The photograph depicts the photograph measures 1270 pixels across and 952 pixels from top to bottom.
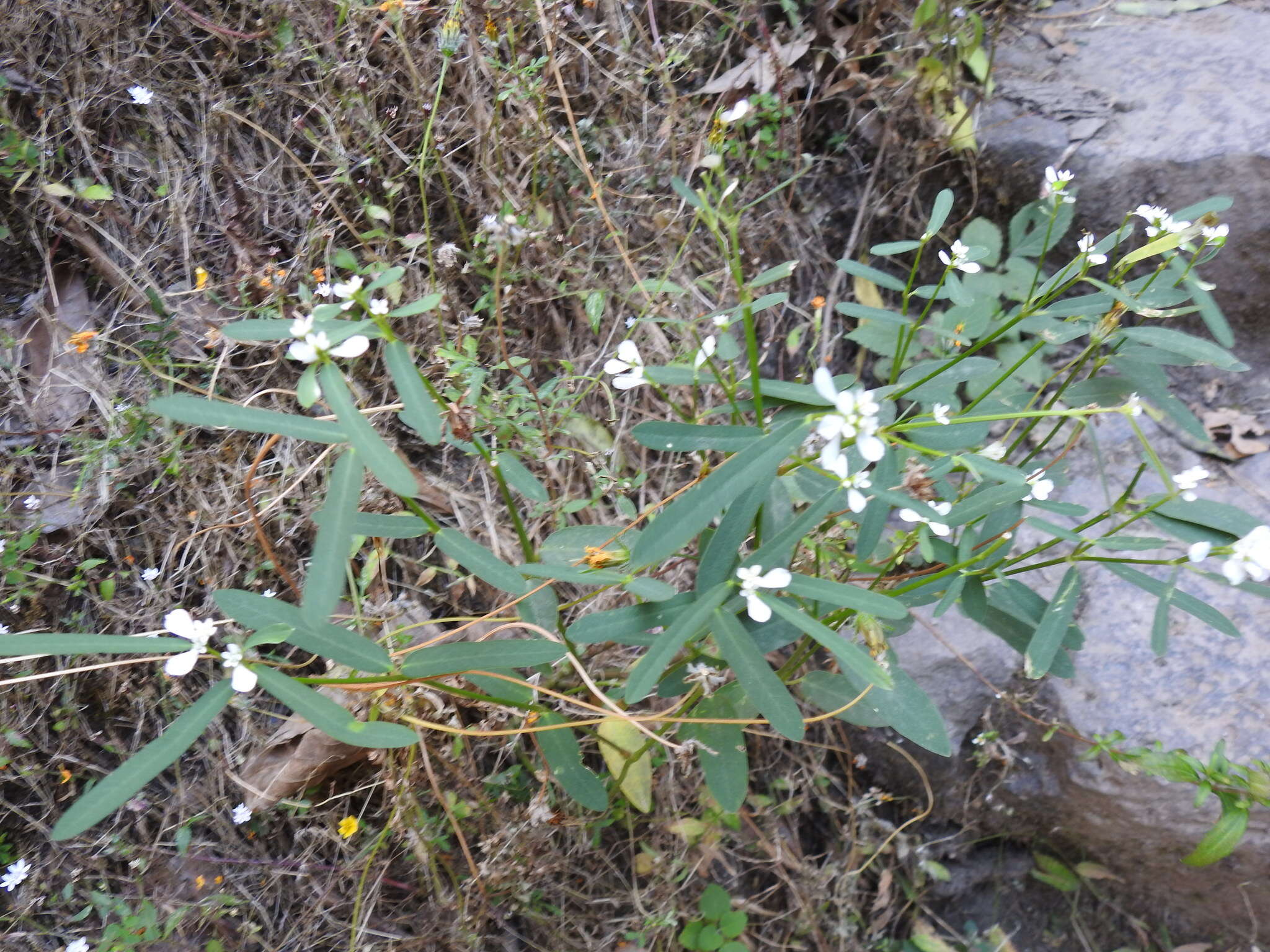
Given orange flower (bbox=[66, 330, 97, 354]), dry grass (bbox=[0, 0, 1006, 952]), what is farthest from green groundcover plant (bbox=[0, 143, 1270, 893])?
orange flower (bbox=[66, 330, 97, 354])

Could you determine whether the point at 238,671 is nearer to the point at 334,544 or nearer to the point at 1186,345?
the point at 334,544

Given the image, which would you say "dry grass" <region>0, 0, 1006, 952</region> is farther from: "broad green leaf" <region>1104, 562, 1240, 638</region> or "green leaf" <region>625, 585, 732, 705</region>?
"broad green leaf" <region>1104, 562, 1240, 638</region>

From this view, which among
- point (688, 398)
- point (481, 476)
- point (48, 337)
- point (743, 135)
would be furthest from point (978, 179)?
A: point (48, 337)

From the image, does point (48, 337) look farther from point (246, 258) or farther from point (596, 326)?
point (596, 326)

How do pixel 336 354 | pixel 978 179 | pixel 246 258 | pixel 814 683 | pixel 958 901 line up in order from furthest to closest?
pixel 978 179 < pixel 958 901 < pixel 246 258 < pixel 814 683 < pixel 336 354

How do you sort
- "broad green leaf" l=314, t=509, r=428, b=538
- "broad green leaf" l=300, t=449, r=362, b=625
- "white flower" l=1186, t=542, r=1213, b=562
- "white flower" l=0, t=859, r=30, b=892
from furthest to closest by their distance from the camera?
"white flower" l=0, t=859, r=30, b=892 < "broad green leaf" l=314, t=509, r=428, b=538 < "white flower" l=1186, t=542, r=1213, b=562 < "broad green leaf" l=300, t=449, r=362, b=625

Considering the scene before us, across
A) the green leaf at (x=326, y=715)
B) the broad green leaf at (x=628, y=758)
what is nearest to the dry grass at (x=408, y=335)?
the broad green leaf at (x=628, y=758)
